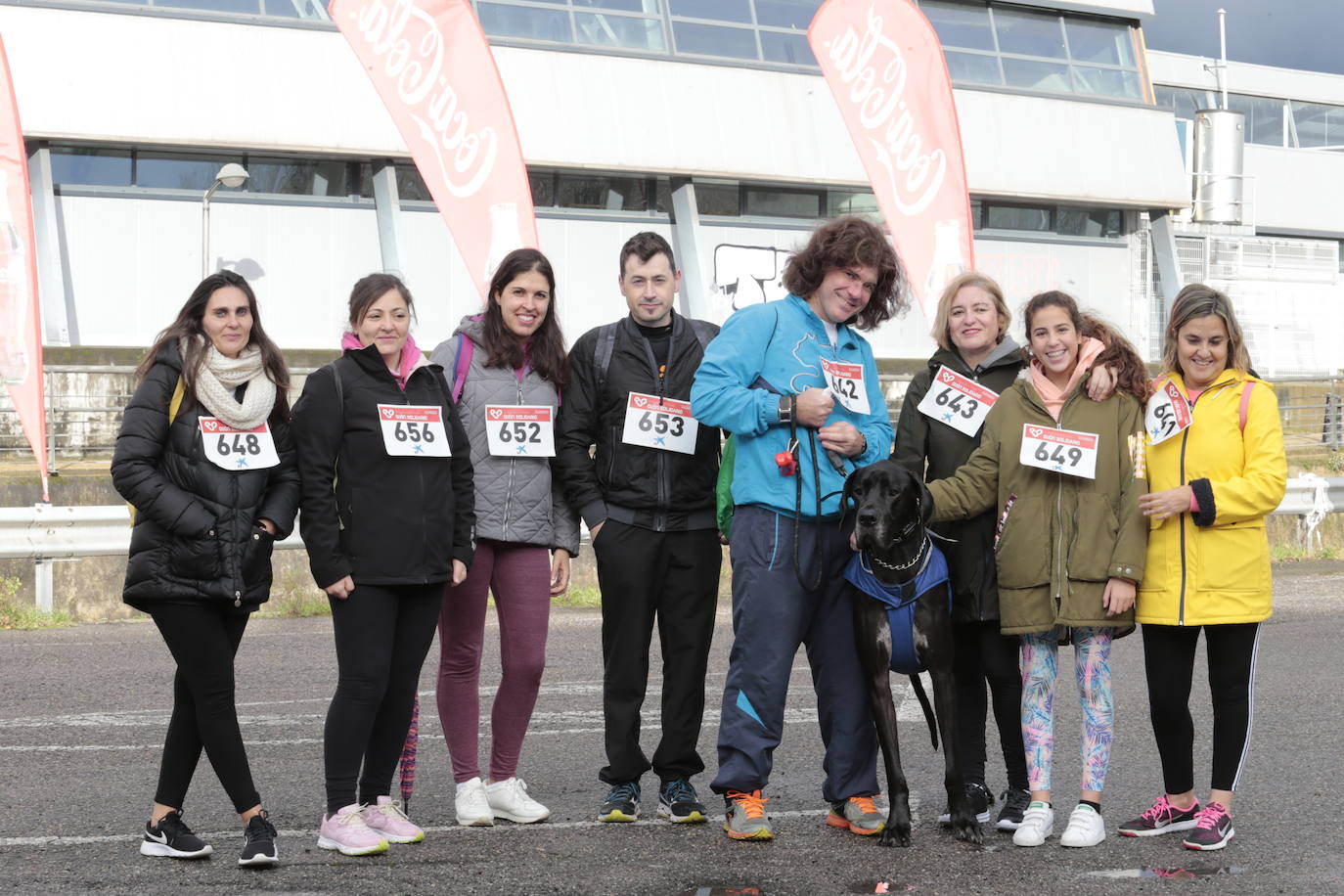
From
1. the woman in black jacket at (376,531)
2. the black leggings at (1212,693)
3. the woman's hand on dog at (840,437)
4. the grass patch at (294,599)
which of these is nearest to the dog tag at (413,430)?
the woman in black jacket at (376,531)

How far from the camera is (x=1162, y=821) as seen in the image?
5688 millimetres

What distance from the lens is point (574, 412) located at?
6.16 meters

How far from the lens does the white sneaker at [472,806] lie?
588 centimetres

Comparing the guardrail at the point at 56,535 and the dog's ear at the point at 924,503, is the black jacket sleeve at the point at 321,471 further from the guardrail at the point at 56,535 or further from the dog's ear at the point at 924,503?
the guardrail at the point at 56,535

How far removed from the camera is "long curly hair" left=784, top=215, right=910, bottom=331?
229 inches

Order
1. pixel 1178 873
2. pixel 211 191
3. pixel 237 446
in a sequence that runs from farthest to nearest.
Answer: pixel 211 191 → pixel 237 446 → pixel 1178 873

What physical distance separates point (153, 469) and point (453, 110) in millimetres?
9724

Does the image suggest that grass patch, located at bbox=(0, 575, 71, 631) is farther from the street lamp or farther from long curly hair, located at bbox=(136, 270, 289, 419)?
the street lamp

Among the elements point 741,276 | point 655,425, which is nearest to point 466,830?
point 655,425

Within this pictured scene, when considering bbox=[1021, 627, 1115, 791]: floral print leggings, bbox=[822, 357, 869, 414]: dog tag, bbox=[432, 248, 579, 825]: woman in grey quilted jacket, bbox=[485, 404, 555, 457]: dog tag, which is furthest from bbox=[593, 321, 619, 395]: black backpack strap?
bbox=[1021, 627, 1115, 791]: floral print leggings

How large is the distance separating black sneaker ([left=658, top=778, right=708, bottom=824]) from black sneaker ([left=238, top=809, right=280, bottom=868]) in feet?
4.97

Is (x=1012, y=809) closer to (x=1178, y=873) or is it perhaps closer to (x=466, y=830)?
(x=1178, y=873)

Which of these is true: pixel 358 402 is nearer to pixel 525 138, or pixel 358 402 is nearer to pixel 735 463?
pixel 735 463

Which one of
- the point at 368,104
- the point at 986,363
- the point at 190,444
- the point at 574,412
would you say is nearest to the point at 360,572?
the point at 190,444
